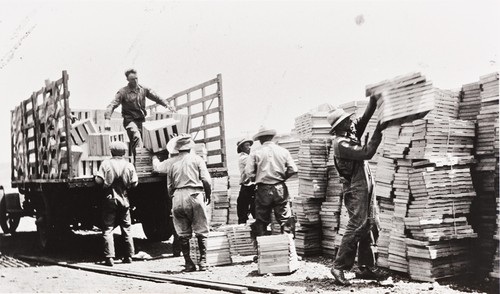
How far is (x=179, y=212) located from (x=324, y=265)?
2.40 metres

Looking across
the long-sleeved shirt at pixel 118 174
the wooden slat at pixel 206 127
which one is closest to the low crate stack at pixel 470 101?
the wooden slat at pixel 206 127

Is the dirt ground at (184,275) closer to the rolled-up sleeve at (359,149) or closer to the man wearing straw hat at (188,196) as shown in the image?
the man wearing straw hat at (188,196)

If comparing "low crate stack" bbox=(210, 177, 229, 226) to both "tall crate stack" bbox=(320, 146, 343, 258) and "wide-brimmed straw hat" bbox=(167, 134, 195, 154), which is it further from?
"wide-brimmed straw hat" bbox=(167, 134, 195, 154)

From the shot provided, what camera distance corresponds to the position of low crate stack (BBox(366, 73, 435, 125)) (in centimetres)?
614

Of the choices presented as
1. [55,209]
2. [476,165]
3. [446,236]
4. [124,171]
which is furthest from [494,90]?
[55,209]

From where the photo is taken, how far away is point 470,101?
8.37 meters

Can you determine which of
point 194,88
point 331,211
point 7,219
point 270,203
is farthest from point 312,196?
point 7,219

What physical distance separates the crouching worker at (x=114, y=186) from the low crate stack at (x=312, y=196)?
9.78 ft

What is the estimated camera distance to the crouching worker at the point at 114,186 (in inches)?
393

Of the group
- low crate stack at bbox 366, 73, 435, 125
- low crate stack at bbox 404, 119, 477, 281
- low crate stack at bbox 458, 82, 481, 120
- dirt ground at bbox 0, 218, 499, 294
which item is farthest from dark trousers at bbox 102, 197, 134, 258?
low crate stack at bbox 458, 82, 481, 120

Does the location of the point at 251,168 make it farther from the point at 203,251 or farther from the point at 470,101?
the point at 470,101

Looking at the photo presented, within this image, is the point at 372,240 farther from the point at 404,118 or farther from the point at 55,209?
the point at 55,209

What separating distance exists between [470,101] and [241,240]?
4380 millimetres

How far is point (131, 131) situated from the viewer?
11211 millimetres
